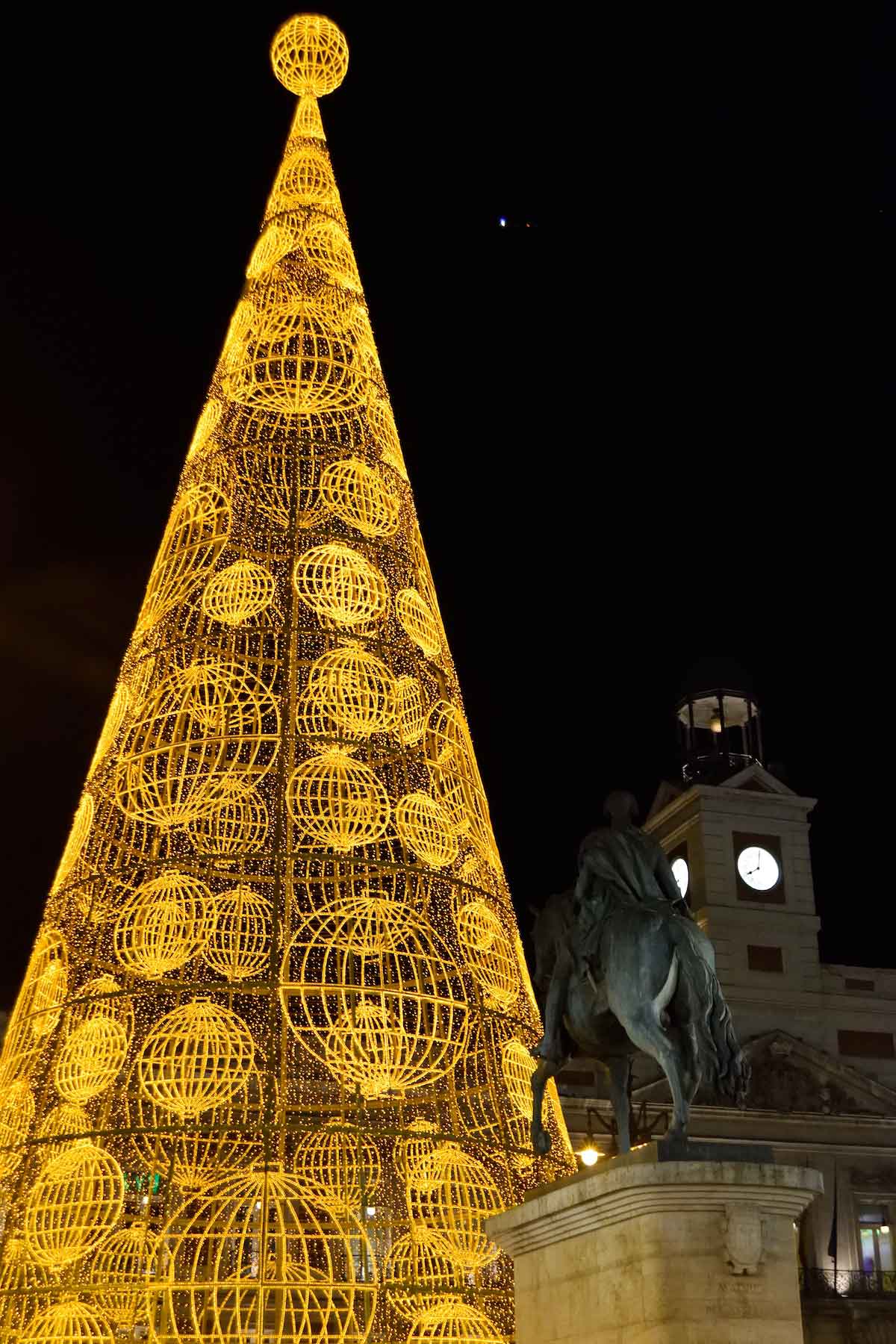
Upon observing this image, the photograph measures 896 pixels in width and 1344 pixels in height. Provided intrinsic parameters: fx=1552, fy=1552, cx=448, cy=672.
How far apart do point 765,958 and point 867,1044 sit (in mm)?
4420

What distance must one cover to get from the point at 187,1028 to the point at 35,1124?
6.26 ft

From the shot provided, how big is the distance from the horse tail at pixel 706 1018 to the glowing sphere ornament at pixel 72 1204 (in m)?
5.93

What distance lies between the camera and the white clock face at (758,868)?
49.2 meters

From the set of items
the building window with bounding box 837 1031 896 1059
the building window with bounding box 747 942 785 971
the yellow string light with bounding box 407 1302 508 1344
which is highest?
the building window with bounding box 747 942 785 971

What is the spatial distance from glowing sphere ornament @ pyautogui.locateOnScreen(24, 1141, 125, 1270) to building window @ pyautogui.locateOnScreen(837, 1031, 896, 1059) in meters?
36.9

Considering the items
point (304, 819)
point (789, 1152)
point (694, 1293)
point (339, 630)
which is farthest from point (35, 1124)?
point (789, 1152)

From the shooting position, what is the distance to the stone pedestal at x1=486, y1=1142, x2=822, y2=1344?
10750mm

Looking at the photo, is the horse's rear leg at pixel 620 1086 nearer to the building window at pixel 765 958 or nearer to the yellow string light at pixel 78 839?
the yellow string light at pixel 78 839

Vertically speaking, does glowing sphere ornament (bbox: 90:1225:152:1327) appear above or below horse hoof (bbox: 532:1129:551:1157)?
below

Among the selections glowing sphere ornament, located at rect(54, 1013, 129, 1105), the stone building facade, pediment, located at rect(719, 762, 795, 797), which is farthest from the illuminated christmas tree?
pediment, located at rect(719, 762, 795, 797)

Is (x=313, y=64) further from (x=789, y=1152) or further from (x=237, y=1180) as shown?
(x=789, y=1152)

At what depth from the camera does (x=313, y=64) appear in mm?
21703

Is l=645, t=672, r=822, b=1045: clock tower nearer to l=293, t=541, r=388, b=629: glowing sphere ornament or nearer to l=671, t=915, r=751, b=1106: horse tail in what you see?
l=293, t=541, r=388, b=629: glowing sphere ornament

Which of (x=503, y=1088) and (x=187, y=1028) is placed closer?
(x=187, y=1028)
